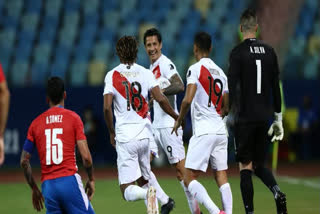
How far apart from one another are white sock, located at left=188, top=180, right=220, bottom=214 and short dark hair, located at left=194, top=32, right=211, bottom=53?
161 centimetres

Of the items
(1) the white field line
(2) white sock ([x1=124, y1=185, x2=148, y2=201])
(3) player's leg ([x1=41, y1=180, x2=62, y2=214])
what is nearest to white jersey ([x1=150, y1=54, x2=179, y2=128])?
(2) white sock ([x1=124, y1=185, x2=148, y2=201])

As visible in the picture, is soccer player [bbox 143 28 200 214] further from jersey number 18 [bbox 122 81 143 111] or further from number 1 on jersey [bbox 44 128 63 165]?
number 1 on jersey [bbox 44 128 63 165]

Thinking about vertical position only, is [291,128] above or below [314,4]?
below

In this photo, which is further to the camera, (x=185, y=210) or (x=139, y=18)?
(x=139, y=18)

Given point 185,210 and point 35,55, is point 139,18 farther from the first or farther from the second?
point 185,210

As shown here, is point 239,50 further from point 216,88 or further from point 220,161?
point 220,161

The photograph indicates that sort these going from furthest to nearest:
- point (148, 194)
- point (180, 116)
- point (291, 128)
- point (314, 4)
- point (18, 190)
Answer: point (314, 4), point (291, 128), point (18, 190), point (180, 116), point (148, 194)

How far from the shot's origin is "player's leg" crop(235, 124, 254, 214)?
28.1ft

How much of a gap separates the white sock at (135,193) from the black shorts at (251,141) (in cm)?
129

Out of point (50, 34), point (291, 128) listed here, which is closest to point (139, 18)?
point (50, 34)

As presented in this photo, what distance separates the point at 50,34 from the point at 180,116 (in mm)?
13256

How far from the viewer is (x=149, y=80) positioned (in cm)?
843

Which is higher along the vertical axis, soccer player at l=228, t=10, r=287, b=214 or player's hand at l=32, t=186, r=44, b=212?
soccer player at l=228, t=10, r=287, b=214

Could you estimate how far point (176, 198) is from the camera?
40.5ft
